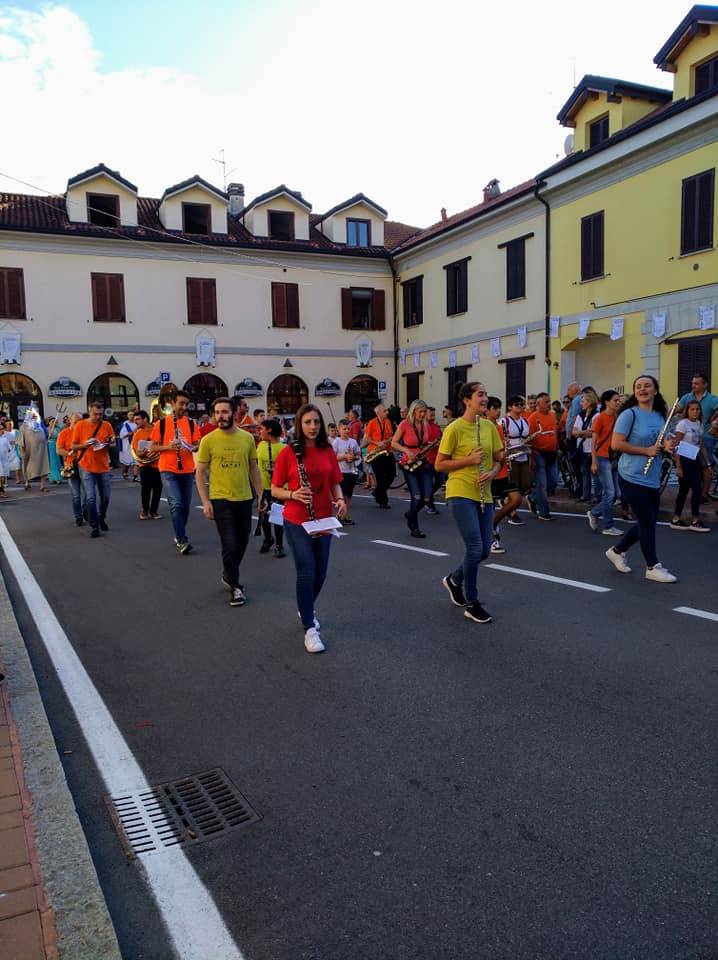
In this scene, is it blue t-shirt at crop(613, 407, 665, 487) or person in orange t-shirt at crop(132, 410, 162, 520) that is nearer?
blue t-shirt at crop(613, 407, 665, 487)

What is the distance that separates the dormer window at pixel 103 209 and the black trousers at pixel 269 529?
858 inches

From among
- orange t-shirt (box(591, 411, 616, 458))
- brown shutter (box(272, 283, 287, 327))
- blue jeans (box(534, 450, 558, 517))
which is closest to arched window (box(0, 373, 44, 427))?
brown shutter (box(272, 283, 287, 327))

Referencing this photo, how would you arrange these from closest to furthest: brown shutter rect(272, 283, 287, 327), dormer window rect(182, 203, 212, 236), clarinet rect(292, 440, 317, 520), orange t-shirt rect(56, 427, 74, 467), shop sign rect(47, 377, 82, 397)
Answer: clarinet rect(292, 440, 317, 520) < orange t-shirt rect(56, 427, 74, 467) < shop sign rect(47, 377, 82, 397) < dormer window rect(182, 203, 212, 236) < brown shutter rect(272, 283, 287, 327)

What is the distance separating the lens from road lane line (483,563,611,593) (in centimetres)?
684

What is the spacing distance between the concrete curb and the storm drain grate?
0.79 feet

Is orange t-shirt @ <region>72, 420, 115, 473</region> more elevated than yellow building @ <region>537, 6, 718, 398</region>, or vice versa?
yellow building @ <region>537, 6, 718, 398</region>

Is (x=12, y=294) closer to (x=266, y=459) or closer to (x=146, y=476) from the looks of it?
(x=146, y=476)

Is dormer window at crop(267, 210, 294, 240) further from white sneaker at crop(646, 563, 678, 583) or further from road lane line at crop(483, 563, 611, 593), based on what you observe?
white sneaker at crop(646, 563, 678, 583)

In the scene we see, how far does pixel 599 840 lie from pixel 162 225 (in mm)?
29631

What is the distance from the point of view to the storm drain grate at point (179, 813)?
119 inches

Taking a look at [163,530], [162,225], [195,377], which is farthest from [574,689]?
[162,225]

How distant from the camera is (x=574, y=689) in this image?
441cm

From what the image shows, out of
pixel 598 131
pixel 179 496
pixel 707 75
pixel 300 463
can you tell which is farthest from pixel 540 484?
pixel 598 131

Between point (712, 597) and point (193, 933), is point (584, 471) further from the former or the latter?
point (193, 933)
